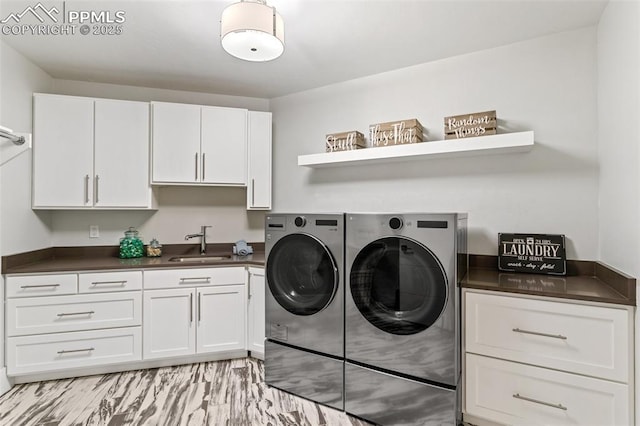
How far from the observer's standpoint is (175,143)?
118 inches

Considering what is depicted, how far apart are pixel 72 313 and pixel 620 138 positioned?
12.1 ft

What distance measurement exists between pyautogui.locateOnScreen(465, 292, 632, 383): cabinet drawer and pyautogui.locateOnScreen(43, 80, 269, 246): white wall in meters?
2.27

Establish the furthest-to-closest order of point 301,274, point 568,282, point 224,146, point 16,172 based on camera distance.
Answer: point 224,146
point 16,172
point 301,274
point 568,282

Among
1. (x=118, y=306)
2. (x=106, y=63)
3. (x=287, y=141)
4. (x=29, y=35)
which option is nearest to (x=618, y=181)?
(x=287, y=141)

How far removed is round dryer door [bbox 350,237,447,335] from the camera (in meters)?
1.90

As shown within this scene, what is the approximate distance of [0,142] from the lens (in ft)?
4.84

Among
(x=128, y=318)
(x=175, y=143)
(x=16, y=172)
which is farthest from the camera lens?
(x=175, y=143)

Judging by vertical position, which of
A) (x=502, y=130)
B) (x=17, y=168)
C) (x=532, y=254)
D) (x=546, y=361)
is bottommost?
(x=546, y=361)

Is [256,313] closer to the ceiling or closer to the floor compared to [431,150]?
closer to the floor

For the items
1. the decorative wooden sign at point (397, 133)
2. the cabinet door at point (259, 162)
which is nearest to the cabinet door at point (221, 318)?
the cabinet door at point (259, 162)

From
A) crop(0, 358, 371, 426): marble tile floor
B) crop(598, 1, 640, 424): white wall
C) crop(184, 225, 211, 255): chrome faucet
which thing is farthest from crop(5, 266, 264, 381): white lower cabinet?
crop(598, 1, 640, 424): white wall

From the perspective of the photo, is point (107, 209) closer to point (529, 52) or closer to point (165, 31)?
point (165, 31)

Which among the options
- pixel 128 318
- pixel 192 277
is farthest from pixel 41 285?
pixel 192 277

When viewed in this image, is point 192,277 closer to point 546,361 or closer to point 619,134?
point 546,361
